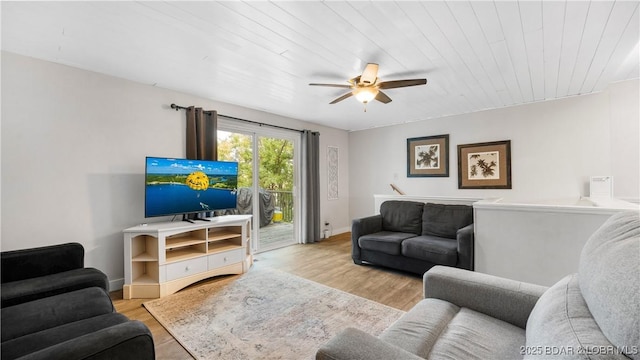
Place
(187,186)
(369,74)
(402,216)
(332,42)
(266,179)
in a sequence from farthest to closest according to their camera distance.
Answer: (266,179)
(402,216)
(187,186)
(369,74)
(332,42)

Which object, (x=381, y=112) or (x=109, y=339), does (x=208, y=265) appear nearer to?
(x=109, y=339)

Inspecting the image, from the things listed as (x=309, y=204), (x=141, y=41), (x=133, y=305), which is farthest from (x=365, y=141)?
(x=133, y=305)

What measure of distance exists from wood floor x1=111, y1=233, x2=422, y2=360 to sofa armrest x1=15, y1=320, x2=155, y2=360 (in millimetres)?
953

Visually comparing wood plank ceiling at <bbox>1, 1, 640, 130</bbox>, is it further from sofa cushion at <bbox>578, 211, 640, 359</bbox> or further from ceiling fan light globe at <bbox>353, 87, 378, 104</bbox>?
sofa cushion at <bbox>578, 211, 640, 359</bbox>

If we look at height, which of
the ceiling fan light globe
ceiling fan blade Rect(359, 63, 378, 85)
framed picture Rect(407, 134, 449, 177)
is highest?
ceiling fan blade Rect(359, 63, 378, 85)

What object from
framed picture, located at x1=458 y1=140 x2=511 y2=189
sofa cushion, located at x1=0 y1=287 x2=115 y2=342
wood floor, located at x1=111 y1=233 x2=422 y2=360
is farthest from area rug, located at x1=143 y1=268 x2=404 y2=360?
framed picture, located at x1=458 y1=140 x2=511 y2=189

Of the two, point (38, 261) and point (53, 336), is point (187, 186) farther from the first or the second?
point (53, 336)

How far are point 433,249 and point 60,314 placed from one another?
3.22 m

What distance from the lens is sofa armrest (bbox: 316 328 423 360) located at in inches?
34.1

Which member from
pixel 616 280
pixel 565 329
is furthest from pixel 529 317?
pixel 616 280

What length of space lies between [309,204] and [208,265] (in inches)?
89.9

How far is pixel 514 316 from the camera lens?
4.34 ft

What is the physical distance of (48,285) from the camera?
1.77 meters

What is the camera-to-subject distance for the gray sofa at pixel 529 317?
661 millimetres
